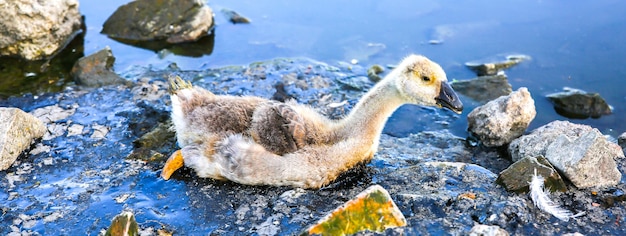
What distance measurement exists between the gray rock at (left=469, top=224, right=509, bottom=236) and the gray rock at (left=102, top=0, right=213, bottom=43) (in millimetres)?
6614

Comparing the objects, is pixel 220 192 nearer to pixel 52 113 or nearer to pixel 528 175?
pixel 528 175

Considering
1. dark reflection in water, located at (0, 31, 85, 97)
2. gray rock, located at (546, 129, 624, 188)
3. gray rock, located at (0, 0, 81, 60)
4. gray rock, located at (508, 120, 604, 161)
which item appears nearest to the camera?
gray rock, located at (546, 129, 624, 188)

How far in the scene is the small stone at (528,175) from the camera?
5.43m

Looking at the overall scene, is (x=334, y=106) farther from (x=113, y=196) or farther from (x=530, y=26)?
(x=530, y=26)

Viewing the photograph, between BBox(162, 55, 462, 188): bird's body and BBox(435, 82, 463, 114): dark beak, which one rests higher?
BBox(435, 82, 463, 114): dark beak

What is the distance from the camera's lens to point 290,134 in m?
5.71

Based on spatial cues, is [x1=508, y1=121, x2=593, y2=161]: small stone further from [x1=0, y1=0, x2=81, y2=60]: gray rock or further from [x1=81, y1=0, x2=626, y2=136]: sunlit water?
[x1=0, y1=0, x2=81, y2=60]: gray rock

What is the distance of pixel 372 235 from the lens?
4781 mm

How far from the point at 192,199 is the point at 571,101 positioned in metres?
5.21

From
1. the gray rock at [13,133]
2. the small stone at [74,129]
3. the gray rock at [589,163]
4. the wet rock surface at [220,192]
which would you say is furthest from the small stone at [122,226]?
the gray rock at [589,163]

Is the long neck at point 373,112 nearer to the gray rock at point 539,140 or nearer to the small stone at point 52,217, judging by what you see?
the gray rock at point 539,140

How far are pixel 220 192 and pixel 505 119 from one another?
3293mm

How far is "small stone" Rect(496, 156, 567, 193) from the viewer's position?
214 inches

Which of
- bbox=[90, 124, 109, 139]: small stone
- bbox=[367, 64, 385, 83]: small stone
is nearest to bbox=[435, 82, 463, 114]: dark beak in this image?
bbox=[367, 64, 385, 83]: small stone
